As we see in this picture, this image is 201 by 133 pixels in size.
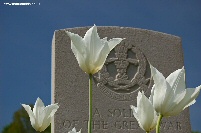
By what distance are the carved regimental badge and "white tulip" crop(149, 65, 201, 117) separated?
11.7 feet

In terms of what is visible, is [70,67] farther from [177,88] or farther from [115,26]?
[177,88]

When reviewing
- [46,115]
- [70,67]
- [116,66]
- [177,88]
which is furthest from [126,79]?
[177,88]

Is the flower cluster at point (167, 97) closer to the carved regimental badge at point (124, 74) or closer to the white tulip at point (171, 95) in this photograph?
the white tulip at point (171, 95)

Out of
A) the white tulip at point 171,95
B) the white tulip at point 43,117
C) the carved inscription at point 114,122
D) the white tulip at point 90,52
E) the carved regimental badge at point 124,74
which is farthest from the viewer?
the carved regimental badge at point 124,74

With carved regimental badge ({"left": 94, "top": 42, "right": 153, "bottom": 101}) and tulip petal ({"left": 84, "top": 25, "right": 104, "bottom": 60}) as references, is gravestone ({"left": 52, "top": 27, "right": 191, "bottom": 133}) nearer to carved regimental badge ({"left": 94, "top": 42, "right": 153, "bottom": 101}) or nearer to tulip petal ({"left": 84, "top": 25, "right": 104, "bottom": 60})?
carved regimental badge ({"left": 94, "top": 42, "right": 153, "bottom": 101})

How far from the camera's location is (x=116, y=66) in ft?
15.2

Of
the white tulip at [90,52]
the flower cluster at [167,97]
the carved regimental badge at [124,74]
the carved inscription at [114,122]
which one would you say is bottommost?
the carved inscription at [114,122]

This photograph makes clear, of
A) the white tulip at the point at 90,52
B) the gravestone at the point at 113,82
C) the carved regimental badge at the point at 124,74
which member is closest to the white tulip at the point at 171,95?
the white tulip at the point at 90,52

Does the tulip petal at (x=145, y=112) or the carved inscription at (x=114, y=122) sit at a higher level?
the tulip petal at (x=145, y=112)

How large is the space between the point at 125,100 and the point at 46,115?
3.33 m

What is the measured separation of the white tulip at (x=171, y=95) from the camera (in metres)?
0.91

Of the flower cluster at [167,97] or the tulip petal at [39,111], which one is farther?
the tulip petal at [39,111]

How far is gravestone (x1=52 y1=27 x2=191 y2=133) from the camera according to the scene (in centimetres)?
436

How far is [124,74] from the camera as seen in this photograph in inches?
182
